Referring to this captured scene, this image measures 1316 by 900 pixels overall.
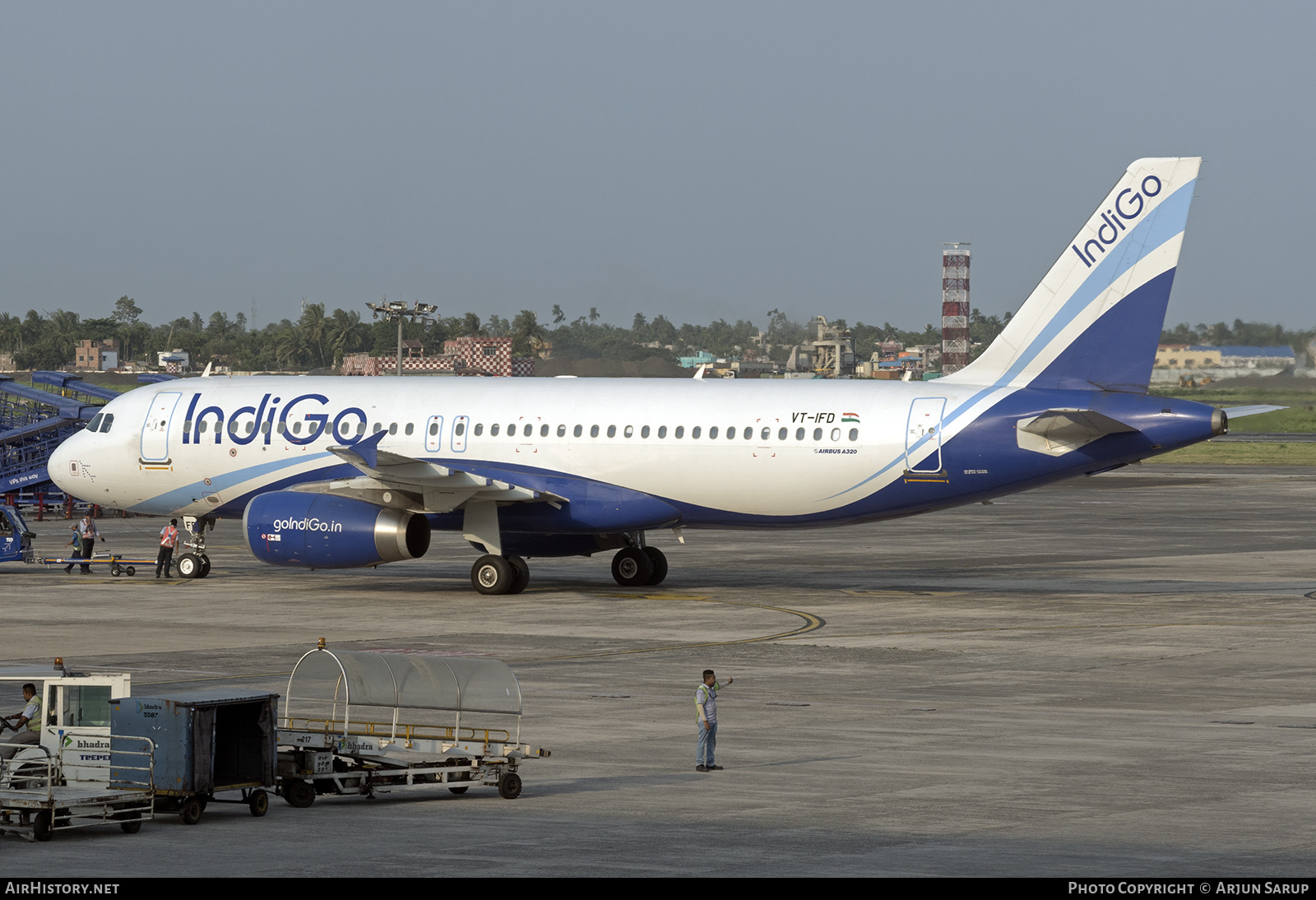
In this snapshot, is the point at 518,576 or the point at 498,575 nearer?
the point at 498,575

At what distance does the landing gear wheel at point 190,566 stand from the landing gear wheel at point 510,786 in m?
26.5

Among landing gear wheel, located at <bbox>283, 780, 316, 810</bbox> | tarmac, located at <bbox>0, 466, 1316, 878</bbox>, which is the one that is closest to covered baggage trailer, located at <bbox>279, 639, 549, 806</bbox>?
landing gear wheel, located at <bbox>283, 780, 316, 810</bbox>

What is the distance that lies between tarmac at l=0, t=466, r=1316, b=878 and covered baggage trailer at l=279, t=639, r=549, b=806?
0.36m

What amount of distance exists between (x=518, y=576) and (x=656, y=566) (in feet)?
12.8

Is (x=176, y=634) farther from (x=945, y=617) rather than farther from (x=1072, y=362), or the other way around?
(x=1072, y=362)

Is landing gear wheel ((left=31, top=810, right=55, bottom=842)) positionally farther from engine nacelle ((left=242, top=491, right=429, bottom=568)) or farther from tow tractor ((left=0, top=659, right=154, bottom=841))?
engine nacelle ((left=242, top=491, right=429, bottom=568))

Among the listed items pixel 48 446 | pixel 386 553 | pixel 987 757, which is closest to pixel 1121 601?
pixel 386 553

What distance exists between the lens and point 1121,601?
1502 inches

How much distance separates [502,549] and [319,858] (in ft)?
84.0

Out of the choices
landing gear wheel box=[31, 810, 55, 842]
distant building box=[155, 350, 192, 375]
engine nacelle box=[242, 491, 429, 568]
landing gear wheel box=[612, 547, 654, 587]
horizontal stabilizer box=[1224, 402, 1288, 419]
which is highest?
distant building box=[155, 350, 192, 375]

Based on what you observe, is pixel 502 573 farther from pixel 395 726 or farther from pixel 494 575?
pixel 395 726

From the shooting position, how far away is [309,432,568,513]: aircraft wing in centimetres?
3756

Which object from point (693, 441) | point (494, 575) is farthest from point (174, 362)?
point (693, 441)

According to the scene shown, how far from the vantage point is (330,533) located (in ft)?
123
